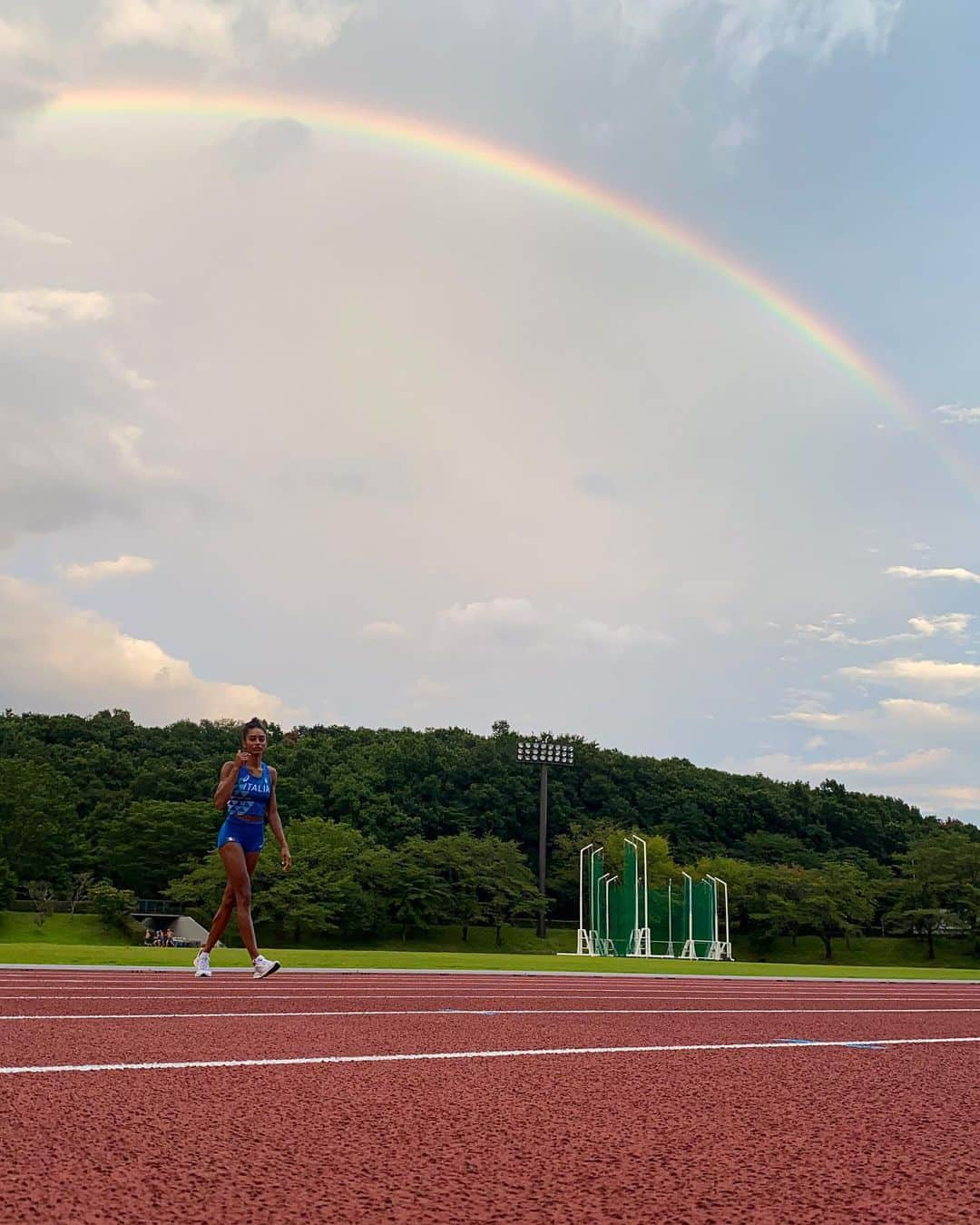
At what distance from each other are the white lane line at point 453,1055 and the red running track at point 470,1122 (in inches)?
1.2

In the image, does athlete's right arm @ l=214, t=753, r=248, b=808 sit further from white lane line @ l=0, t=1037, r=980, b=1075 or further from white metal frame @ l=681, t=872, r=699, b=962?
white metal frame @ l=681, t=872, r=699, b=962

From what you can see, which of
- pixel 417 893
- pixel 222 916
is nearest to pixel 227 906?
pixel 222 916

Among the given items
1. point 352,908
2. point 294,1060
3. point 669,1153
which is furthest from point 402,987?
point 352,908

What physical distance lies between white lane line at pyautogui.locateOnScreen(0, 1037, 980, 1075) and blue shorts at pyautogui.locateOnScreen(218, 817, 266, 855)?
15.5 ft

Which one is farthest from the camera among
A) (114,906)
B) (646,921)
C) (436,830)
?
(436,830)

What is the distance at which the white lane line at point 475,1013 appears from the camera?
19.8ft

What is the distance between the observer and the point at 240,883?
9258 mm

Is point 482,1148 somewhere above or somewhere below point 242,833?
below

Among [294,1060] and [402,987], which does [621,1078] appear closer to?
[294,1060]

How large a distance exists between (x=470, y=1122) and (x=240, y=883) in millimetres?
6424

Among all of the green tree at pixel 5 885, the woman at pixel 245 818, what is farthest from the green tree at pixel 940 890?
the woman at pixel 245 818

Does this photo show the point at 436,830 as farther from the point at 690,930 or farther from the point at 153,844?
the point at 690,930

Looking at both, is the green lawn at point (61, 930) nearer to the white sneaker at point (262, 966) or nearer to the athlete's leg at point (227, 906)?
the athlete's leg at point (227, 906)

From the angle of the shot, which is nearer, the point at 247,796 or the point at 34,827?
the point at 247,796
